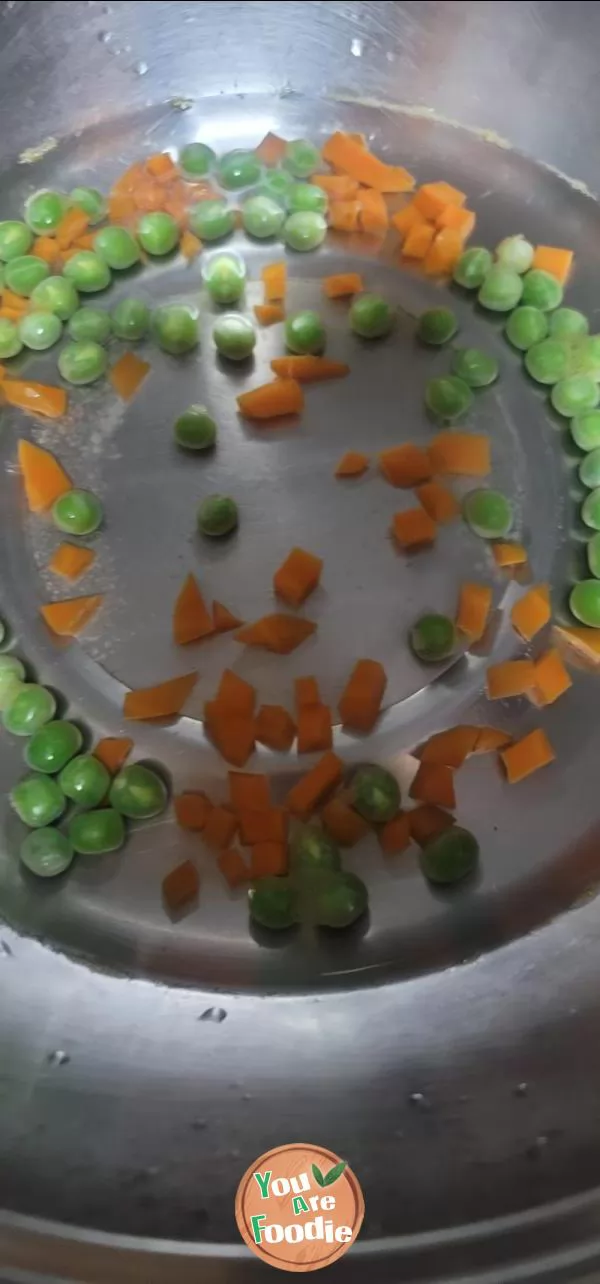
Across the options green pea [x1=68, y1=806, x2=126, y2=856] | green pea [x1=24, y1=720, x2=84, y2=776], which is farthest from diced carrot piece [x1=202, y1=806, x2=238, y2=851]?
green pea [x1=24, y1=720, x2=84, y2=776]

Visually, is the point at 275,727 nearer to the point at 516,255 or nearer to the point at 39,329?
the point at 39,329

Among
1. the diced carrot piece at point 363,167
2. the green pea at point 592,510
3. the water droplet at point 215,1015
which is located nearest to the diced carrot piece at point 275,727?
the water droplet at point 215,1015

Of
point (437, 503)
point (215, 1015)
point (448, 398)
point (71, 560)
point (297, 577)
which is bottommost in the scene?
point (215, 1015)

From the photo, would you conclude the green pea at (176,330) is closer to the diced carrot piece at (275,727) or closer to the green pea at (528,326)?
the green pea at (528,326)

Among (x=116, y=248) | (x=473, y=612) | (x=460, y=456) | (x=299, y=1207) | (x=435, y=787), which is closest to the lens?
(x=299, y=1207)

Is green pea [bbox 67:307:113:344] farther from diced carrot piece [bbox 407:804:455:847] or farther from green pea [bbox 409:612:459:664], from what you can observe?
diced carrot piece [bbox 407:804:455:847]

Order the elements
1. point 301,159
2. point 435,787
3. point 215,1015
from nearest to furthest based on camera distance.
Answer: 1. point 215,1015
2. point 435,787
3. point 301,159

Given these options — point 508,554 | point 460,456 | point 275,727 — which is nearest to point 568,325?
point 460,456

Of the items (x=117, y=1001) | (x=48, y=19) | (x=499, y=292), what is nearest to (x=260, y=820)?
(x=117, y=1001)
